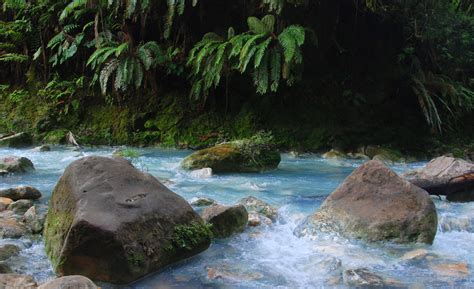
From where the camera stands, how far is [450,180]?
20.2ft

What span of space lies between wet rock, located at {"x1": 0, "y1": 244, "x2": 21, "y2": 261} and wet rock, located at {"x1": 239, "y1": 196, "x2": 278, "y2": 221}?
238 cm

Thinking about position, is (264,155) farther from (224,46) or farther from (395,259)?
(395,259)

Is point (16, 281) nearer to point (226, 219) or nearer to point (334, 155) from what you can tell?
point (226, 219)

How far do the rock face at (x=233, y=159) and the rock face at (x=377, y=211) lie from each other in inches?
129

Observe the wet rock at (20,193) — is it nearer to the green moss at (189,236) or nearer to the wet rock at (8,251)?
the wet rock at (8,251)

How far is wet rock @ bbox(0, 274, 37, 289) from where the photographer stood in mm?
3086

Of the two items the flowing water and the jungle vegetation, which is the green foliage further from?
the flowing water

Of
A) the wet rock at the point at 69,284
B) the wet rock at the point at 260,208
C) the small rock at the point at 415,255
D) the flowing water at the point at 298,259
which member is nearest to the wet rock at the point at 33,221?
the flowing water at the point at 298,259

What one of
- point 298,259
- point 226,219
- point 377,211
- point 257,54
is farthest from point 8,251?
point 257,54

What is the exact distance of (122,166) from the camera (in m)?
4.56

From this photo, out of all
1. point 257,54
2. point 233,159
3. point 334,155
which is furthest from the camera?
point 334,155

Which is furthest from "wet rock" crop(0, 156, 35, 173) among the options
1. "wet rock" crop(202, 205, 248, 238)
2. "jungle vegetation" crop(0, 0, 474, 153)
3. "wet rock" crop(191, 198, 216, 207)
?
"wet rock" crop(202, 205, 248, 238)

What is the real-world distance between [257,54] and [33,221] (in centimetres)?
606

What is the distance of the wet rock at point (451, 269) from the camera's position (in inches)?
148
